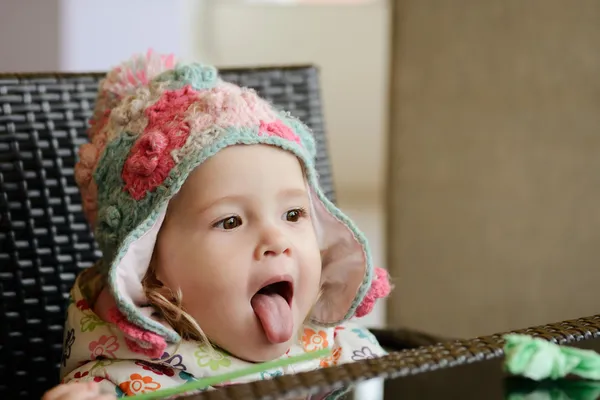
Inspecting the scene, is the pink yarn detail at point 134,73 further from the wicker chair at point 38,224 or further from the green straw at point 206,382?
the green straw at point 206,382

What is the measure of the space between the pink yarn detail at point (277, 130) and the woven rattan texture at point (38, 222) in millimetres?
424

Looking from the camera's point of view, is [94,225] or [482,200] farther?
[482,200]

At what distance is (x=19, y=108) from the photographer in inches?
46.9

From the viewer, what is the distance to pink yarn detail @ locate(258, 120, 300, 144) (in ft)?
2.97

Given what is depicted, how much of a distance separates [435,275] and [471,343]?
116 centimetres

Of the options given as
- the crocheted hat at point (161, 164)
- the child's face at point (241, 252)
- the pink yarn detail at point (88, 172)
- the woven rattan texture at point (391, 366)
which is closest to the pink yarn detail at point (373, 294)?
the crocheted hat at point (161, 164)

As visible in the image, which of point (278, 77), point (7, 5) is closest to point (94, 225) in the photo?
point (278, 77)

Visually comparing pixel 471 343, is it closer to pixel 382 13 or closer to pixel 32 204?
pixel 32 204

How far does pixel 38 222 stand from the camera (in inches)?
47.1

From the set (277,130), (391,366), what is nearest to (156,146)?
(277,130)

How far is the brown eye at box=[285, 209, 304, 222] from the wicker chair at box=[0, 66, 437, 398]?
0.40 metres

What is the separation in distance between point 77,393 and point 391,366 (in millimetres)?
286

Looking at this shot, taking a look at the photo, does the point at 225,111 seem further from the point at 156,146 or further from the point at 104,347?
the point at 104,347

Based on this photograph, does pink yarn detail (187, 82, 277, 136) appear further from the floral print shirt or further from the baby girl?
the floral print shirt
